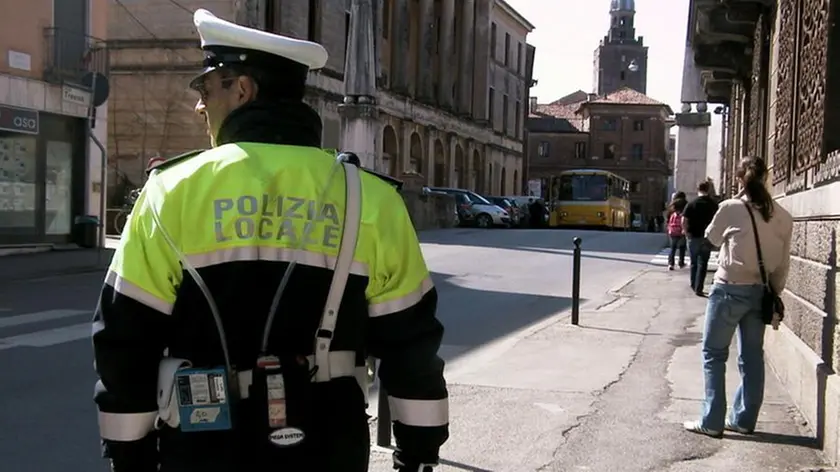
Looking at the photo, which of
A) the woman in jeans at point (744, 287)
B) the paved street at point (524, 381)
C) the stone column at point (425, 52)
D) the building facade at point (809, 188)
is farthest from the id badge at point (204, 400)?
the stone column at point (425, 52)

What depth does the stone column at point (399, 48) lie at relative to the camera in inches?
1844

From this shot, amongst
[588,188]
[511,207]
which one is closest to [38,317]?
[511,207]

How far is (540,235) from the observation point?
30.1 metres

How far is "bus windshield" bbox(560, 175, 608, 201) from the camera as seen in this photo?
44000 millimetres

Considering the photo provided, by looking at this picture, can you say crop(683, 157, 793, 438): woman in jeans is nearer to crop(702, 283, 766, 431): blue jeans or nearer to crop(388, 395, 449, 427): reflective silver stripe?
crop(702, 283, 766, 431): blue jeans

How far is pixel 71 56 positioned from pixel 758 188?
17.9 metres

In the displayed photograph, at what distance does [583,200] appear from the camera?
44031 mm

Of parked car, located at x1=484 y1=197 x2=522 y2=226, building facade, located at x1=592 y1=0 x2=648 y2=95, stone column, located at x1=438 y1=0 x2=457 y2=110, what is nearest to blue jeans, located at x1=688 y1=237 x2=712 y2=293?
parked car, located at x1=484 y1=197 x2=522 y2=226

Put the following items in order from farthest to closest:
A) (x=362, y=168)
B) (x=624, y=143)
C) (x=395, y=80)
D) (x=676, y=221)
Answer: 1. (x=624, y=143)
2. (x=395, y=80)
3. (x=676, y=221)
4. (x=362, y=168)

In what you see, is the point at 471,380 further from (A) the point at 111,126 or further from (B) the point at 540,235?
(A) the point at 111,126

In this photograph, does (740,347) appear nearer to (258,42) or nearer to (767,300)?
(767,300)

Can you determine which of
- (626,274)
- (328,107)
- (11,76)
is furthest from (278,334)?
(328,107)

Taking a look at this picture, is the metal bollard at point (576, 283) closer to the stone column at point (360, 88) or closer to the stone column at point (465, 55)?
the stone column at point (360, 88)

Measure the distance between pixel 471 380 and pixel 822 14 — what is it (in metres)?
3.85
